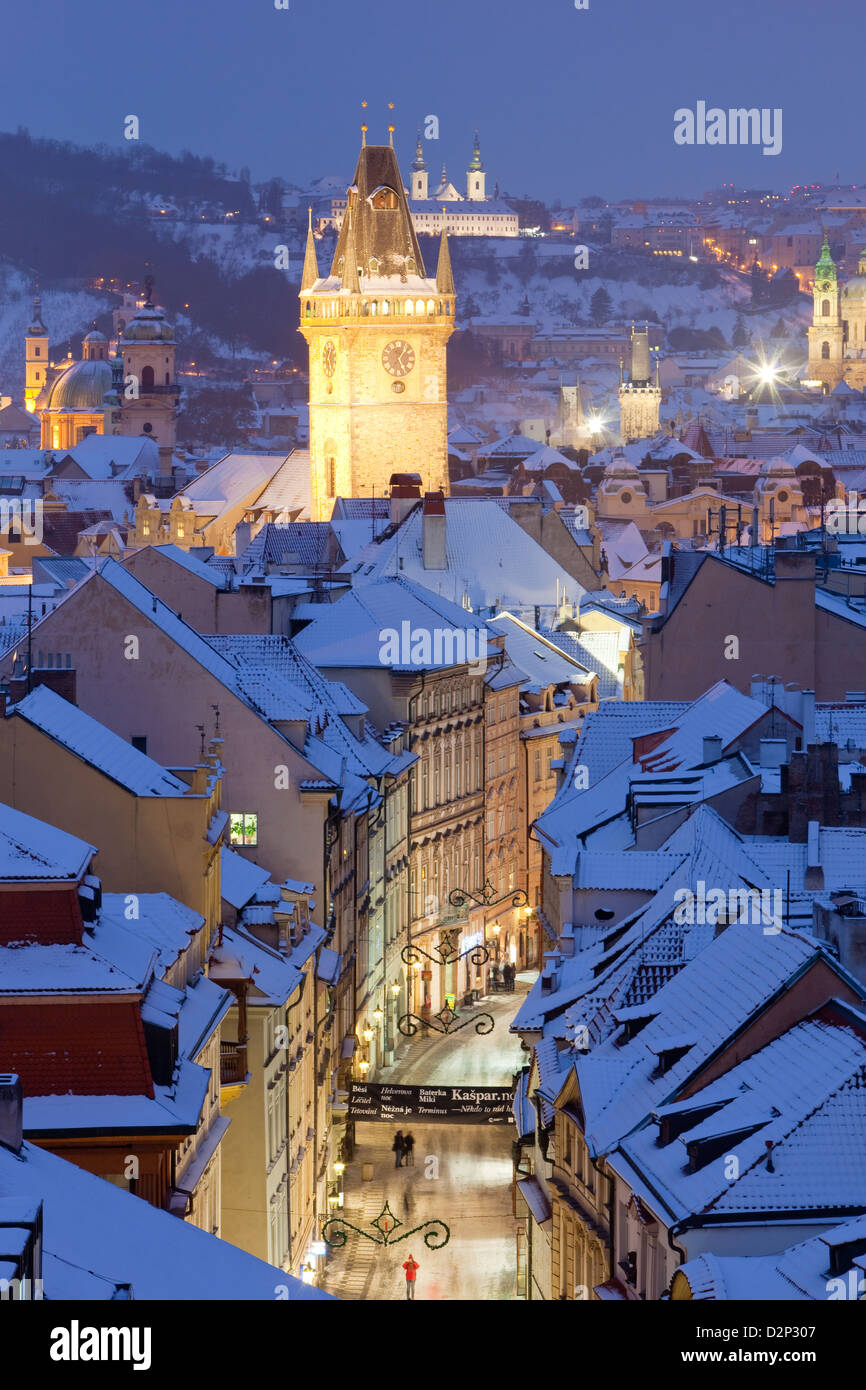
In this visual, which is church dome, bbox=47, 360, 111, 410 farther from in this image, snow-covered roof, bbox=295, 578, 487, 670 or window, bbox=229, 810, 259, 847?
window, bbox=229, 810, 259, 847

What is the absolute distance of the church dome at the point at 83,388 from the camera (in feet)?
613

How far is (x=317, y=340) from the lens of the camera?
108 m

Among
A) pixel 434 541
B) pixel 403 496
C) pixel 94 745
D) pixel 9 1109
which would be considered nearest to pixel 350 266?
pixel 403 496

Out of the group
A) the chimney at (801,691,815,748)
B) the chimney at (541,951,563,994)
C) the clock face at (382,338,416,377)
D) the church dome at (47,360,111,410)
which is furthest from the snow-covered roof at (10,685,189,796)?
the church dome at (47,360,111,410)

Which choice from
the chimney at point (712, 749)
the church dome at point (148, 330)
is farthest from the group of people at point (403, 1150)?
the church dome at point (148, 330)

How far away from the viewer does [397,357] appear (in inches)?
4173

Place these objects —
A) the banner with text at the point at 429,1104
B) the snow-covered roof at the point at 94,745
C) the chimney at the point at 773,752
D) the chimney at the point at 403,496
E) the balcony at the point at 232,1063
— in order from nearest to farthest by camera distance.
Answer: the snow-covered roof at the point at 94,745, the balcony at the point at 232,1063, the chimney at the point at 773,752, the banner with text at the point at 429,1104, the chimney at the point at 403,496

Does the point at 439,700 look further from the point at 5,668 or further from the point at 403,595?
the point at 5,668

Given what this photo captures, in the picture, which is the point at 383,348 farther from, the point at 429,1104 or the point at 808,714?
the point at 808,714

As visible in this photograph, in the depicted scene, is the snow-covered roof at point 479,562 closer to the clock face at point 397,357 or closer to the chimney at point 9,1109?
the clock face at point 397,357

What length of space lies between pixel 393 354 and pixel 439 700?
52.4m

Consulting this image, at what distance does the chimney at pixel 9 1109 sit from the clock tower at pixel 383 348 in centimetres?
8754

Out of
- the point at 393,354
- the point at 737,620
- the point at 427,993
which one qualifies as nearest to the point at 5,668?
the point at 737,620

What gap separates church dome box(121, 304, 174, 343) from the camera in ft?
555
